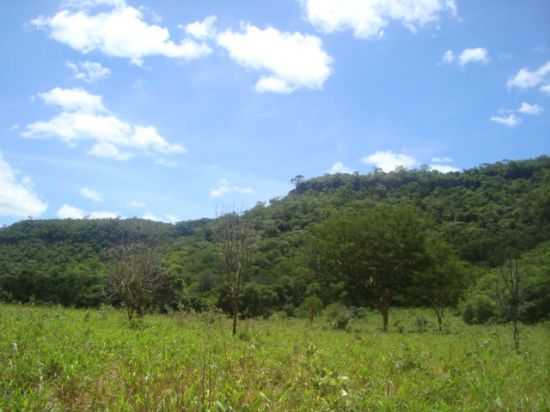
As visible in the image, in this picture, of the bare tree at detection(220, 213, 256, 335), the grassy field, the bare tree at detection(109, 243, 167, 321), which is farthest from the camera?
the bare tree at detection(109, 243, 167, 321)

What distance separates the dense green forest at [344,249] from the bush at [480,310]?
10cm

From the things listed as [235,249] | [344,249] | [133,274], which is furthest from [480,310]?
[133,274]

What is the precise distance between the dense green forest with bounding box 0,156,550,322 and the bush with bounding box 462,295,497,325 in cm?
10

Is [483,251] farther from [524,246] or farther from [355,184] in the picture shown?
[355,184]

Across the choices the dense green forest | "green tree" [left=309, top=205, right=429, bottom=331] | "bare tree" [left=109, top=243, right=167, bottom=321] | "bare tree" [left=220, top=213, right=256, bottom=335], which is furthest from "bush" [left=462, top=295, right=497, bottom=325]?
"bare tree" [left=109, top=243, right=167, bottom=321]

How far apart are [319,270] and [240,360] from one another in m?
24.5

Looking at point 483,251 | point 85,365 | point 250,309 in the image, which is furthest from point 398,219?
point 85,365

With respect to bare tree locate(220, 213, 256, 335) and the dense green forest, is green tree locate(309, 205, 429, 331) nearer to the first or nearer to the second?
the dense green forest

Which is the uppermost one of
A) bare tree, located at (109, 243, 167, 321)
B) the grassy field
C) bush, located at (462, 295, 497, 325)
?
bare tree, located at (109, 243, 167, 321)

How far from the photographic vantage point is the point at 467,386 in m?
7.41

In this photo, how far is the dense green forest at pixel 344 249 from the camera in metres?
29.8

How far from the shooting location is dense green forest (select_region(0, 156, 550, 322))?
29781mm

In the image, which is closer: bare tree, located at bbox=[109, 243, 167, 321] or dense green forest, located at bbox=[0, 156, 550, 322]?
bare tree, located at bbox=[109, 243, 167, 321]

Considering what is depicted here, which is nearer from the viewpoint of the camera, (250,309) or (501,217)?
(250,309)
